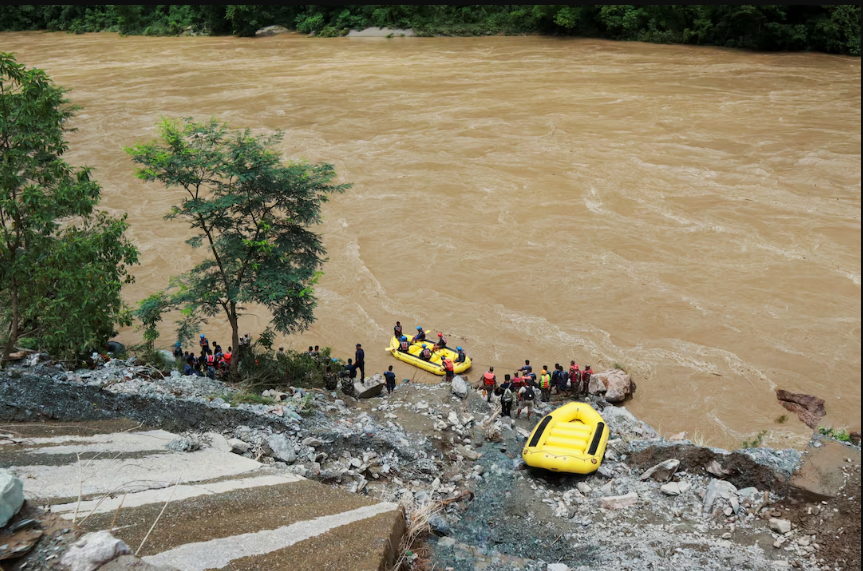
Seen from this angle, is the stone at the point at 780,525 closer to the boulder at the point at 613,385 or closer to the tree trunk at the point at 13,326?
the boulder at the point at 613,385

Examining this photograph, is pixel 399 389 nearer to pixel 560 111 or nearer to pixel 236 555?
pixel 236 555

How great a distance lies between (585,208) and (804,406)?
38.7 feet

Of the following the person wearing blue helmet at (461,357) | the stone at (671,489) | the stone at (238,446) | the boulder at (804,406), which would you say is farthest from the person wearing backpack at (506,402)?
the boulder at (804,406)

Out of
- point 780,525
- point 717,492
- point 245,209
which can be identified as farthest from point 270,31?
point 780,525

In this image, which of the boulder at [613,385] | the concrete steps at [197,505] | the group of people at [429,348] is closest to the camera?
the concrete steps at [197,505]

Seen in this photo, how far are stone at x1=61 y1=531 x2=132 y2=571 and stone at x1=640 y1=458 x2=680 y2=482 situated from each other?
8394 millimetres

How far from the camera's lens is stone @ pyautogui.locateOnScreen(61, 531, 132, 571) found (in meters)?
4.21

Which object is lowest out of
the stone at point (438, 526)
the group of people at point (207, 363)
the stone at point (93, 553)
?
the group of people at point (207, 363)

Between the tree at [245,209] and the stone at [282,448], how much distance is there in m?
3.78

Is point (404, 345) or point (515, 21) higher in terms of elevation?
point (515, 21)

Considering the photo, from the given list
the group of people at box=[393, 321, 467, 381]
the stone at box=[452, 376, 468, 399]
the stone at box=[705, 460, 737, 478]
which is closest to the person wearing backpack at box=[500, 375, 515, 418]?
the stone at box=[452, 376, 468, 399]

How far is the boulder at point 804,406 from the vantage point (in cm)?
1556

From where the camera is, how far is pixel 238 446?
898 cm

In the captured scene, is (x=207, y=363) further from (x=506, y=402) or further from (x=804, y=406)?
(x=804, y=406)
